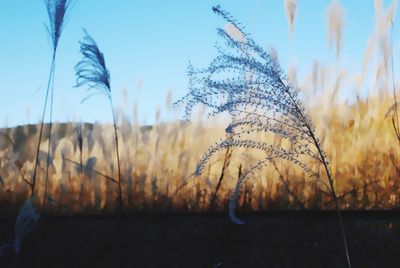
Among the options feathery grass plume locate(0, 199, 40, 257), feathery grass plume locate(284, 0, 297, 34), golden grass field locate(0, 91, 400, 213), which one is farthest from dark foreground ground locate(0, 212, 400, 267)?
feathery grass plume locate(284, 0, 297, 34)

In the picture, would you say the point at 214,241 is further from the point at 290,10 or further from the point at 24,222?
the point at 290,10

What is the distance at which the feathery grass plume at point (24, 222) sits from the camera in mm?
1791

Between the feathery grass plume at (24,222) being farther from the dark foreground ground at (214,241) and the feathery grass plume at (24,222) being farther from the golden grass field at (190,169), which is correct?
the golden grass field at (190,169)

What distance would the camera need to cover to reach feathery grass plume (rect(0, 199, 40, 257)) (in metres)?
1.79

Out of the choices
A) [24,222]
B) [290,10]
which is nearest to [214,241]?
[24,222]

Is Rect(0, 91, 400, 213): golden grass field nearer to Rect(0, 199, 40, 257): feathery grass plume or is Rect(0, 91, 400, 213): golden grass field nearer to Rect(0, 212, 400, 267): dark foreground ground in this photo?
Rect(0, 212, 400, 267): dark foreground ground

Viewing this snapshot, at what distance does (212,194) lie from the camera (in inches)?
88.7

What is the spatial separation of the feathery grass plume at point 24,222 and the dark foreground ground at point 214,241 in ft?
0.28

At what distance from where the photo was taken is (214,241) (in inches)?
71.8

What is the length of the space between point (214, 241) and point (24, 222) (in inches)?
23.8

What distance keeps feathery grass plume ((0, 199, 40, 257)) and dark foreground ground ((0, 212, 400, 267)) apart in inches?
3.3

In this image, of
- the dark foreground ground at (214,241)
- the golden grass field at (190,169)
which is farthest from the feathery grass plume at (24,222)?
the golden grass field at (190,169)

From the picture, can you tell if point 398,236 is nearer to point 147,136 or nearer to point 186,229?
point 186,229

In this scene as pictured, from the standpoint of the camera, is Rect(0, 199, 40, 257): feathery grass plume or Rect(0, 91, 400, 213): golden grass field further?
Rect(0, 91, 400, 213): golden grass field
